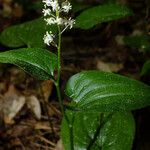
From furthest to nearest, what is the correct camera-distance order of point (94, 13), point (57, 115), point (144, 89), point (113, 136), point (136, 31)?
point (136, 31) < point (57, 115) < point (94, 13) < point (113, 136) < point (144, 89)

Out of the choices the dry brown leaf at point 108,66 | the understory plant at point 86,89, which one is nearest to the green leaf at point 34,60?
the understory plant at point 86,89

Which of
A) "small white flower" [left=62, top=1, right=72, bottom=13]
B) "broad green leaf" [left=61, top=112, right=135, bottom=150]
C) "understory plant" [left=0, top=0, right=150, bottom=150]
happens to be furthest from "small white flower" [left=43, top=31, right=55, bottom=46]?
"broad green leaf" [left=61, top=112, right=135, bottom=150]

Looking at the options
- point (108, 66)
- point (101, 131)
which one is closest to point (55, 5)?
point (101, 131)

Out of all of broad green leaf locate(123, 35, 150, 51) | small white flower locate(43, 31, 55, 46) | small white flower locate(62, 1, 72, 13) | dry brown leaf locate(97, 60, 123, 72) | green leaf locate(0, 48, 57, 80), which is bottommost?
green leaf locate(0, 48, 57, 80)

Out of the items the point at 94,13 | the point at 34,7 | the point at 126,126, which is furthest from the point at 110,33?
the point at 126,126

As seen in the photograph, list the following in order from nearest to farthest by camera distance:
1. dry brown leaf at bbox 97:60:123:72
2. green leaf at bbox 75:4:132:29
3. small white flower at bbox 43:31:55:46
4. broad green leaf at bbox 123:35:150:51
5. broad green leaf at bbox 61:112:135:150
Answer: small white flower at bbox 43:31:55:46, broad green leaf at bbox 61:112:135:150, green leaf at bbox 75:4:132:29, broad green leaf at bbox 123:35:150:51, dry brown leaf at bbox 97:60:123:72

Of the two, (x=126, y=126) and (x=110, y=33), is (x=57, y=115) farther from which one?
(x=110, y=33)

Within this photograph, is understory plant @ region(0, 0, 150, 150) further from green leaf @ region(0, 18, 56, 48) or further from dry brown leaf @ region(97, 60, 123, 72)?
dry brown leaf @ region(97, 60, 123, 72)
